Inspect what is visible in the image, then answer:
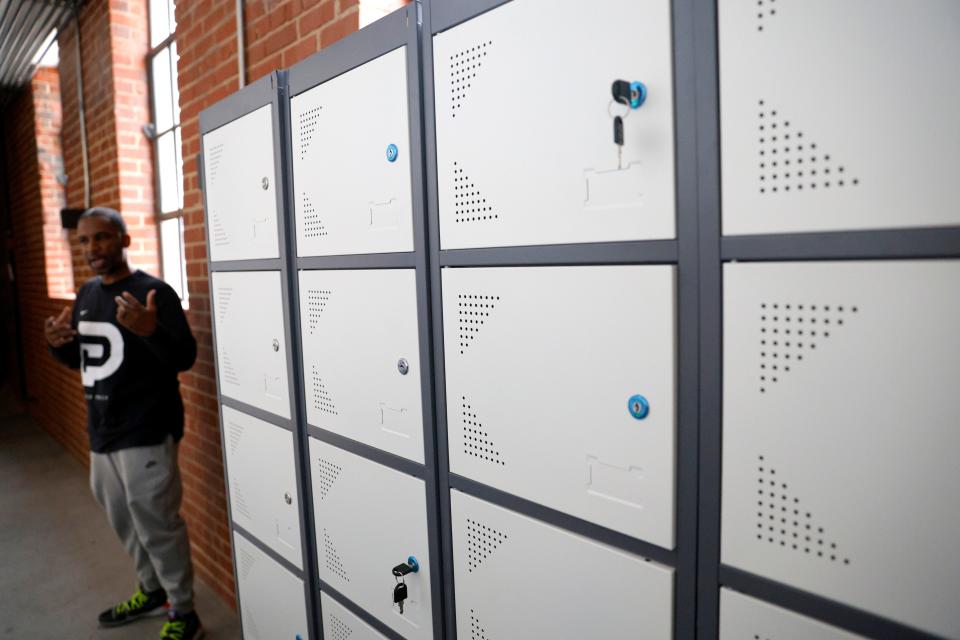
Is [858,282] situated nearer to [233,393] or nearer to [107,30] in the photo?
[233,393]

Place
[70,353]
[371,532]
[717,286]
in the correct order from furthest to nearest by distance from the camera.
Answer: [70,353] → [371,532] → [717,286]

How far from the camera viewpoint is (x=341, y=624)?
66.6 inches

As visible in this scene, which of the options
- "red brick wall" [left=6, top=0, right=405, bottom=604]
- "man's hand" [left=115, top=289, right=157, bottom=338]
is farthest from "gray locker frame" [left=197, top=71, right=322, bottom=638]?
"man's hand" [left=115, top=289, right=157, bottom=338]

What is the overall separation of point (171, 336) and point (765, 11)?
2374 mm

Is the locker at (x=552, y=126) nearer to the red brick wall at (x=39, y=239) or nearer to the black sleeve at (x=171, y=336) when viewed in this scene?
the black sleeve at (x=171, y=336)

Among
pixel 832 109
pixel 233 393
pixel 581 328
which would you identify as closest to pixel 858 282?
pixel 832 109

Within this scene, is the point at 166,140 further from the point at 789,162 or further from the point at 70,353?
the point at 789,162

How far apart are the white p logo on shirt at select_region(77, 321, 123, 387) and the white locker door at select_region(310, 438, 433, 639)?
131 centimetres

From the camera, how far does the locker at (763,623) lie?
2.62ft

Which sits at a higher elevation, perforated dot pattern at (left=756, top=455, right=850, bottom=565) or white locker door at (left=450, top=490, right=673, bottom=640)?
perforated dot pattern at (left=756, top=455, right=850, bottom=565)

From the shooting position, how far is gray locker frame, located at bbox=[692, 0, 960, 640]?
725 millimetres

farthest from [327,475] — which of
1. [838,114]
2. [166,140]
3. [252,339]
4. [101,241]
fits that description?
[166,140]

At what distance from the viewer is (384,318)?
4.63 ft

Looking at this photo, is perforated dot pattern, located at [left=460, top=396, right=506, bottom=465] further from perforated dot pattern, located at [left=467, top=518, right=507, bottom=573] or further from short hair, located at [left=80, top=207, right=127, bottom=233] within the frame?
short hair, located at [left=80, top=207, right=127, bottom=233]
